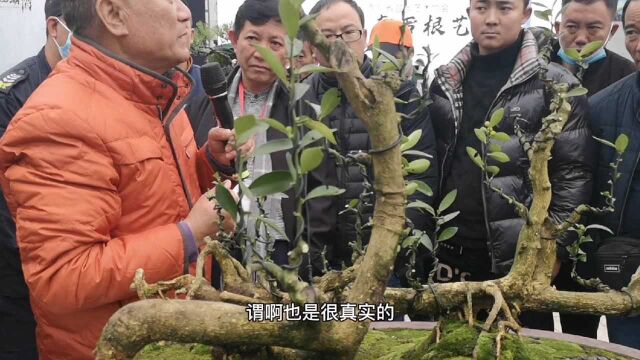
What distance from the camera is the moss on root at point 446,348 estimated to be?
120 centimetres

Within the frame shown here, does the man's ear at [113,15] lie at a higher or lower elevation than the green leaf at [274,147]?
higher

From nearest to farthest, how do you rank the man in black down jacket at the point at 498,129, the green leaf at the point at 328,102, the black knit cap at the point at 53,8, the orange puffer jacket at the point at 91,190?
the green leaf at the point at 328,102, the orange puffer jacket at the point at 91,190, the man in black down jacket at the point at 498,129, the black knit cap at the point at 53,8

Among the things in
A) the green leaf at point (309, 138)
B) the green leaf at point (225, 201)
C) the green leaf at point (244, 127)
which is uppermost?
the green leaf at point (244, 127)

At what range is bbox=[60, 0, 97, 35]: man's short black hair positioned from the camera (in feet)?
4.87

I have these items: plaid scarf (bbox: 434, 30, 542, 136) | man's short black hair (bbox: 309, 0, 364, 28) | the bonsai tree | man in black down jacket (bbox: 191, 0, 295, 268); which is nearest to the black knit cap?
man in black down jacket (bbox: 191, 0, 295, 268)

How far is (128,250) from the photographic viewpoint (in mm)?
1364

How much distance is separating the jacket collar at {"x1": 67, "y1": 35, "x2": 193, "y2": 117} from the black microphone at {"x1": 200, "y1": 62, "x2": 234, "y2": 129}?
0.43ft

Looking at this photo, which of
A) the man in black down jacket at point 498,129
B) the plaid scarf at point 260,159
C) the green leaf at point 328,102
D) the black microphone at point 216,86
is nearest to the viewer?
the green leaf at point 328,102

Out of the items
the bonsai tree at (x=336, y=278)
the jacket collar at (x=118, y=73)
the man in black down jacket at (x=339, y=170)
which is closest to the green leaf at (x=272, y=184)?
the bonsai tree at (x=336, y=278)

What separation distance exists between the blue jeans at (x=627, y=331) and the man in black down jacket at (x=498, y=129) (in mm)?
357

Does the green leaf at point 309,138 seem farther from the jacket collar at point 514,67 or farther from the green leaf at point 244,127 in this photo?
the jacket collar at point 514,67

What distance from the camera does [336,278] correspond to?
127 centimetres

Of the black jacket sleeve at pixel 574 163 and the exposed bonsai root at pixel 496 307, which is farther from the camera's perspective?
the black jacket sleeve at pixel 574 163

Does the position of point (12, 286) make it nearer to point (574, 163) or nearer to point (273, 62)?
point (273, 62)
